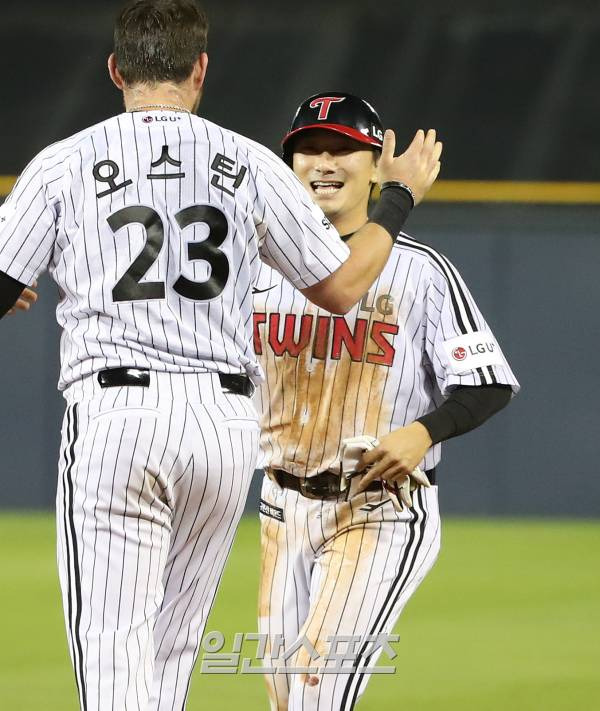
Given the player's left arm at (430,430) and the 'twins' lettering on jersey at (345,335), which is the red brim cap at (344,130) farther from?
the player's left arm at (430,430)

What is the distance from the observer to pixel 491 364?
3.13 m

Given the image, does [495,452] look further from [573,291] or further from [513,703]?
[513,703]

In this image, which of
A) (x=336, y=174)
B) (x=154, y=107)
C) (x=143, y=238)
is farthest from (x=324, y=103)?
(x=143, y=238)

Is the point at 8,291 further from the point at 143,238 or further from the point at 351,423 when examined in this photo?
the point at 351,423

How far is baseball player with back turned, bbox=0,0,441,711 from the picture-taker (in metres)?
2.35

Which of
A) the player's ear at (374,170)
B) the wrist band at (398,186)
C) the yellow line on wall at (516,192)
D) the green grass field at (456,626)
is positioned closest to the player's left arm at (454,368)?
the player's ear at (374,170)

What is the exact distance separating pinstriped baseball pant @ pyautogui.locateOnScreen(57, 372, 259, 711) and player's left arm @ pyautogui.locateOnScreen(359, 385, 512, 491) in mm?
535

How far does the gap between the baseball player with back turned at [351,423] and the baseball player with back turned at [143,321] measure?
2.01 ft

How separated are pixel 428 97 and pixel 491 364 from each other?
9.73 metres

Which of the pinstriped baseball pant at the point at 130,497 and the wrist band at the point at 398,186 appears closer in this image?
the pinstriped baseball pant at the point at 130,497

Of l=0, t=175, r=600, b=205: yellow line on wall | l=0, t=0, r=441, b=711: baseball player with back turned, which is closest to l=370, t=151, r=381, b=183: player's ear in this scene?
l=0, t=0, r=441, b=711: baseball player with back turned

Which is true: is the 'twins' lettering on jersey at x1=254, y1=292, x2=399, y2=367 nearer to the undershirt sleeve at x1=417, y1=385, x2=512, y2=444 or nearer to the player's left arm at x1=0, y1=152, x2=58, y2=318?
the undershirt sleeve at x1=417, y1=385, x2=512, y2=444

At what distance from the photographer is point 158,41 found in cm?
243

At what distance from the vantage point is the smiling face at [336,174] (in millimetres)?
3350
